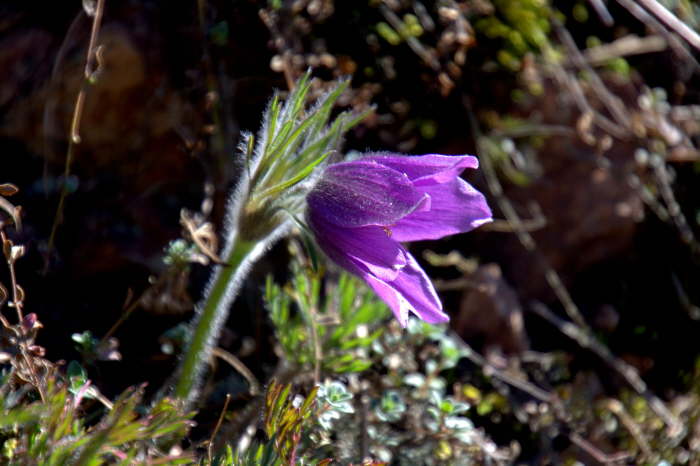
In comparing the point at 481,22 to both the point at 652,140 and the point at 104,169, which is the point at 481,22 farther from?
the point at 104,169

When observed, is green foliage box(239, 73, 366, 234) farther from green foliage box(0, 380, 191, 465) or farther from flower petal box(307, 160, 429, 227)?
green foliage box(0, 380, 191, 465)

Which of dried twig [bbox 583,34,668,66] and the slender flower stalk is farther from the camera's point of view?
dried twig [bbox 583,34,668,66]

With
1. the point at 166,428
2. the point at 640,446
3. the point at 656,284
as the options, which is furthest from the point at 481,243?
the point at 166,428

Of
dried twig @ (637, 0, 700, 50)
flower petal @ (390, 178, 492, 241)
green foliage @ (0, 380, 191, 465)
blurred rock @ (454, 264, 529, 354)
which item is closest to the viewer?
green foliage @ (0, 380, 191, 465)

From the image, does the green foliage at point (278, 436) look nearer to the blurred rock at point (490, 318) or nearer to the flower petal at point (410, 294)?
the flower petal at point (410, 294)

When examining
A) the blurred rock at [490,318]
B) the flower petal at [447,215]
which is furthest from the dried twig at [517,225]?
the flower petal at [447,215]

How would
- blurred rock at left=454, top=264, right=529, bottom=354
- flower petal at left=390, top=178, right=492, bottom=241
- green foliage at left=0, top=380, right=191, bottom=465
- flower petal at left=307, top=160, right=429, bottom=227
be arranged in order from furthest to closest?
blurred rock at left=454, top=264, right=529, bottom=354 → flower petal at left=390, top=178, right=492, bottom=241 → flower petal at left=307, top=160, right=429, bottom=227 → green foliage at left=0, top=380, right=191, bottom=465

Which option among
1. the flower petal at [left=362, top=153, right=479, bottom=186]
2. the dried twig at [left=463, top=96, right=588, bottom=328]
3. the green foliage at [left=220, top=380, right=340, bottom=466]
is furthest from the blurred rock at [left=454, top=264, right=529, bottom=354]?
the green foliage at [left=220, top=380, right=340, bottom=466]
